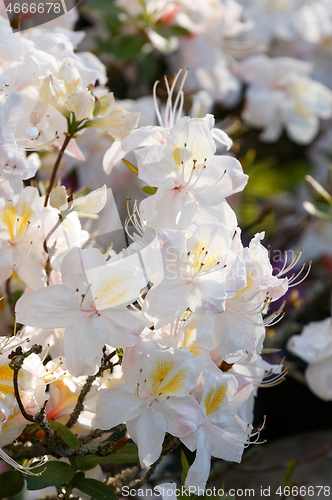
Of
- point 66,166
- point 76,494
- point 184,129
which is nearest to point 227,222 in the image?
point 184,129

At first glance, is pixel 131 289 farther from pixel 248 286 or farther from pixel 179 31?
pixel 179 31

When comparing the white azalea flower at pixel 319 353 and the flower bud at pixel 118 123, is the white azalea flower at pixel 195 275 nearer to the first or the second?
the flower bud at pixel 118 123

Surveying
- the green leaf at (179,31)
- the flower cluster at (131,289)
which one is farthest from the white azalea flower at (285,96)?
the flower cluster at (131,289)

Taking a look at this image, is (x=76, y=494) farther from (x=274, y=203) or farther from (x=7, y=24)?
(x=274, y=203)

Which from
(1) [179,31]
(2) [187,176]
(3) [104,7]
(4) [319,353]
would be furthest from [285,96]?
(2) [187,176]

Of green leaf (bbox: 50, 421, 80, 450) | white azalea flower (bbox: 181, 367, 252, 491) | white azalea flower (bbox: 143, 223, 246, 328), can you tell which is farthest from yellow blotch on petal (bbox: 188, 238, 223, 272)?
green leaf (bbox: 50, 421, 80, 450)

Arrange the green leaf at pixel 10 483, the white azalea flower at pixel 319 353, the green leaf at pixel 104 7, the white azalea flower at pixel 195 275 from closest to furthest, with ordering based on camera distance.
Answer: the white azalea flower at pixel 195 275
the green leaf at pixel 10 483
the white azalea flower at pixel 319 353
the green leaf at pixel 104 7

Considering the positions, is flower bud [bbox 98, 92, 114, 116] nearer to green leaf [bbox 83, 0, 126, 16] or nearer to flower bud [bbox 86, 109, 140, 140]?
flower bud [bbox 86, 109, 140, 140]
